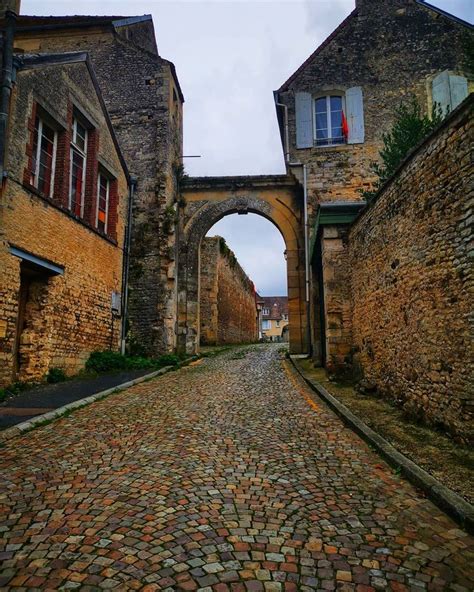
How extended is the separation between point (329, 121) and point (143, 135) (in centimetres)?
693

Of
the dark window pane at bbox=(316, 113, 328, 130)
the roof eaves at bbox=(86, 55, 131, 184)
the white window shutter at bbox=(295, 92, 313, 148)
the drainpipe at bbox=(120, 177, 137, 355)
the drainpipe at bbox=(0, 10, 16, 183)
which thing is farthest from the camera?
the dark window pane at bbox=(316, 113, 328, 130)

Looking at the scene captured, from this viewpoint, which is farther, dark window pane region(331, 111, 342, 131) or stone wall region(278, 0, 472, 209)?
dark window pane region(331, 111, 342, 131)

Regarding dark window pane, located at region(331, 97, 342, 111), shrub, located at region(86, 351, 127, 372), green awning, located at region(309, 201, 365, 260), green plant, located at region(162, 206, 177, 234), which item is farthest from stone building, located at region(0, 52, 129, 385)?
dark window pane, located at region(331, 97, 342, 111)

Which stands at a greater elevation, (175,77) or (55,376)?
(175,77)

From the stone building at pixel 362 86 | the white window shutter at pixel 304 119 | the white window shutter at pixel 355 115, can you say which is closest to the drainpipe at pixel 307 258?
the stone building at pixel 362 86

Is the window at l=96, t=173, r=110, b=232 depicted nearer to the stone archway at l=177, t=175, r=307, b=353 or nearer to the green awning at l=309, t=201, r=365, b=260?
the stone archway at l=177, t=175, r=307, b=353

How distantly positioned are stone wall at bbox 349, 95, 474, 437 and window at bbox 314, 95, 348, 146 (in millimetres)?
9176

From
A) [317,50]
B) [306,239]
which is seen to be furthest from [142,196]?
[317,50]

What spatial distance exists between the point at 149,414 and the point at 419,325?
12.9ft

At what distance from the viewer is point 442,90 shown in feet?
48.1

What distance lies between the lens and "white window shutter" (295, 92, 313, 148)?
15344 mm

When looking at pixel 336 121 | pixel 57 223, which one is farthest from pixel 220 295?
pixel 57 223

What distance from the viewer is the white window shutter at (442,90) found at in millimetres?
14438

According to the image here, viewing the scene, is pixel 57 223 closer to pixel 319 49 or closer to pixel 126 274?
pixel 126 274
